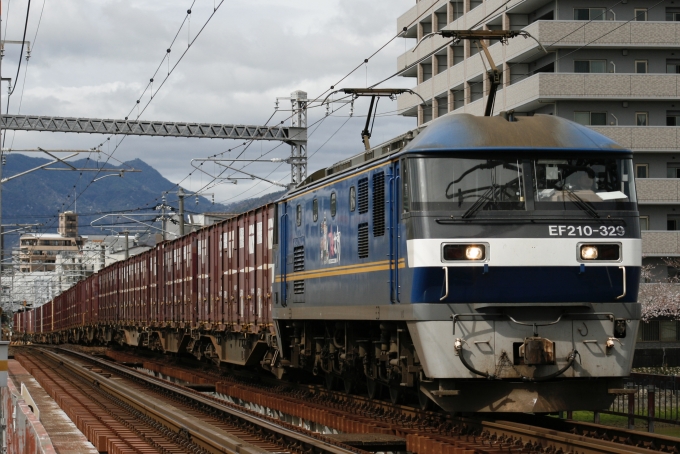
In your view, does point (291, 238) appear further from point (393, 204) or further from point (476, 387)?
point (476, 387)

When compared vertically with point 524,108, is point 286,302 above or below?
below

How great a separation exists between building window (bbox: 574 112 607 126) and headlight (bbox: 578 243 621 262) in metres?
40.9

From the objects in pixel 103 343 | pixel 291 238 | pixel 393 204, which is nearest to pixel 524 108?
pixel 103 343

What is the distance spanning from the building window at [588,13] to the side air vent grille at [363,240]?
40.9 m

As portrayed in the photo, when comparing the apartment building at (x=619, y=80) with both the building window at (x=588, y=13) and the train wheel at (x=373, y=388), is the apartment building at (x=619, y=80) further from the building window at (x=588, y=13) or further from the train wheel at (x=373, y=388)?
the train wheel at (x=373, y=388)

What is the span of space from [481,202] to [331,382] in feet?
26.0

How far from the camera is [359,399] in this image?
58.3ft

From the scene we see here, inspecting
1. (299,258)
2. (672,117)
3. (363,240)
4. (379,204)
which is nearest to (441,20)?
(672,117)

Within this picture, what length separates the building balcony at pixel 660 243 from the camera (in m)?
52.6

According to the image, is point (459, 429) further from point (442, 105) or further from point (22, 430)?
point (442, 105)

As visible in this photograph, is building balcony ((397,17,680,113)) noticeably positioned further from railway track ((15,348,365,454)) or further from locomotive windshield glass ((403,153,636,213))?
locomotive windshield glass ((403,153,636,213))

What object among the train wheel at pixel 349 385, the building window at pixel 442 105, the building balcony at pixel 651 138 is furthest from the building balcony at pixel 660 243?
Result: the train wheel at pixel 349 385

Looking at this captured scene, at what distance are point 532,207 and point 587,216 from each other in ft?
2.26

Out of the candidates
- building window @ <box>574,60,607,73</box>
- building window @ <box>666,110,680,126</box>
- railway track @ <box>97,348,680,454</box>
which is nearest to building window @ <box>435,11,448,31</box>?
building window @ <box>574,60,607,73</box>
